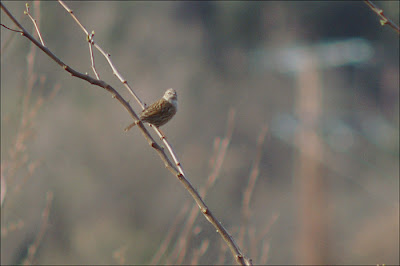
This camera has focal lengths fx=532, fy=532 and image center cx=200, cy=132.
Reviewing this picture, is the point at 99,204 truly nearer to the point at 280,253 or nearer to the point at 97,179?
the point at 97,179

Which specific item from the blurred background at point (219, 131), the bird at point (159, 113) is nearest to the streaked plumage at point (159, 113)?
the bird at point (159, 113)

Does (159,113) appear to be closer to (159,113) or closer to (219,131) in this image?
(159,113)

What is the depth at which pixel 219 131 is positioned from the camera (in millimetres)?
9070

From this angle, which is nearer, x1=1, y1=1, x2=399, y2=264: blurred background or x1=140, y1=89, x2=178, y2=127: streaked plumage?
x1=140, y1=89, x2=178, y2=127: streaked plumage

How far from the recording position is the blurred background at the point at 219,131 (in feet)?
24.5

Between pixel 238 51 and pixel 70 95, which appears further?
pixel 238 51

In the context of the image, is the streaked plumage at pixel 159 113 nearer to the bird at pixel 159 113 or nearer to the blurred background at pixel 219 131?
the bird at pixel 159 113

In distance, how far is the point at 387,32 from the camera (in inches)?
433

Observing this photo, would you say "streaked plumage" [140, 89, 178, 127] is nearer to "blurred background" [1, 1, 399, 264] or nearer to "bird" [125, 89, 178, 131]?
"bird" [125, 89, 178, 131]

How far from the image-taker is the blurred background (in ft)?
24.5

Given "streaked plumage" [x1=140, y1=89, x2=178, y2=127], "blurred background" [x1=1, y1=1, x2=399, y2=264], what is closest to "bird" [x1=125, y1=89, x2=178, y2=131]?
"streaked plumage" [x1=140, y1=89, x2=178, y2=127]

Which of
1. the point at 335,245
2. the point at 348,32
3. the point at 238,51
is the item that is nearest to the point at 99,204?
the point at 335,245

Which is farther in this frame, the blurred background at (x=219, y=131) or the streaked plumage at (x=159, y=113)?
the blurred background at (x=219, y=131)

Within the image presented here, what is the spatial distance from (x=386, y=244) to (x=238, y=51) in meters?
4.64
